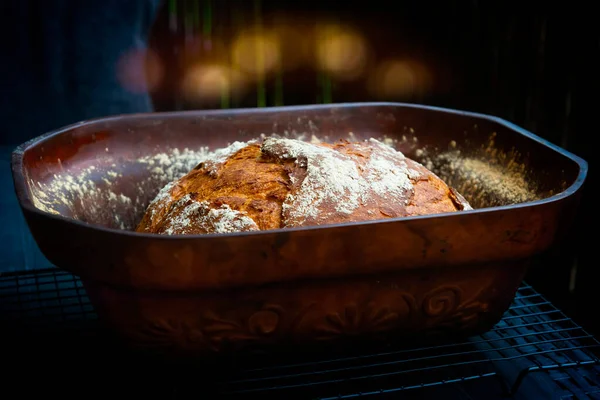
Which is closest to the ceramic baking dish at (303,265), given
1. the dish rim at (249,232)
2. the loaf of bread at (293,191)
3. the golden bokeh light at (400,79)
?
the dish rim at (249,232)

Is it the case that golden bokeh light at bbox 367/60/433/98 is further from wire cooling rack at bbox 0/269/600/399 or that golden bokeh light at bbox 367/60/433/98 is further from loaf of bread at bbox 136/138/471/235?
wire cooling rack at bbox 0/269/600/399

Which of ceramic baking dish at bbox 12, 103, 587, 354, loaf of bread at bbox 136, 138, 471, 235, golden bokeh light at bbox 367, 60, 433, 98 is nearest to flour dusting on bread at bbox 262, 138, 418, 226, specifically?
loaf of bread at bbox 136, 138, 471, 235

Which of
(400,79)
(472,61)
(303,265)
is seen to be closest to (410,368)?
(303,265)

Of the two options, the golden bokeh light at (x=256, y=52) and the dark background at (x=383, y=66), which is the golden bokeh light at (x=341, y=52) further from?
the golden bokeh light at (x=256, y=52)

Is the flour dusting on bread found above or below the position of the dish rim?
below

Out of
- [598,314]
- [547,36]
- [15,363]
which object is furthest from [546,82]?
[15,363]

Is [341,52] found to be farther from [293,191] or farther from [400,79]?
[293,191]

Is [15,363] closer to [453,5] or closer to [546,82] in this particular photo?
[546,82]
